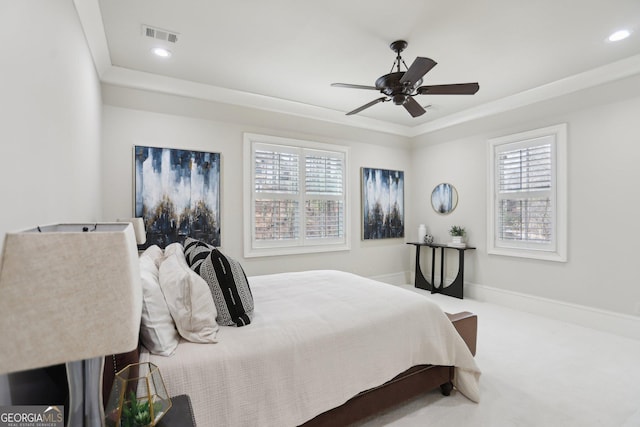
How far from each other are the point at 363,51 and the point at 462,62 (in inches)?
44.0

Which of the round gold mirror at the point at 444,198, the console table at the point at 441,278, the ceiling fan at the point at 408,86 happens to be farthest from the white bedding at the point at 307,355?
the round gold mirror at the point at 444,198

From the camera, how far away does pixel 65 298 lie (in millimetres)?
660

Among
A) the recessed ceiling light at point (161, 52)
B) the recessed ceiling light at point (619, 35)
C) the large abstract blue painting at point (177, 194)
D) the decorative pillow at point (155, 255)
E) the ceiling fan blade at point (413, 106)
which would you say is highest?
the recessed ceiling light at point (619, 35)

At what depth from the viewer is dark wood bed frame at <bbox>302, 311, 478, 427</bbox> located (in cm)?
178

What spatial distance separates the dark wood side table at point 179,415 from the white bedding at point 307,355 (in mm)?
167

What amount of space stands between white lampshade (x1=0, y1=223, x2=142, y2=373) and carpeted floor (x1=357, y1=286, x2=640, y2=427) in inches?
73.9

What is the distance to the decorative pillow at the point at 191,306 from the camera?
161cm

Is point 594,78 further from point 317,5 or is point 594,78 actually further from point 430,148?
point 317,5

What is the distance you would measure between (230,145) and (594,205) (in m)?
4.55

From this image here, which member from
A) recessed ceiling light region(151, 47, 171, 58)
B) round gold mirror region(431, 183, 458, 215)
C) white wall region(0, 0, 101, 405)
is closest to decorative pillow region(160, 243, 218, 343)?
white wall region(0, 0, 101, 405)

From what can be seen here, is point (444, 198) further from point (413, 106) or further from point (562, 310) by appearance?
point (413, 106)

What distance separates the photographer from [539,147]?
13.8 ft

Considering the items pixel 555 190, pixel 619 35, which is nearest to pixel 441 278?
pixel 555 190

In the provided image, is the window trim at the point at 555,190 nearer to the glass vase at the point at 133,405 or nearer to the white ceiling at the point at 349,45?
the white ceiling at the point at 349,45
